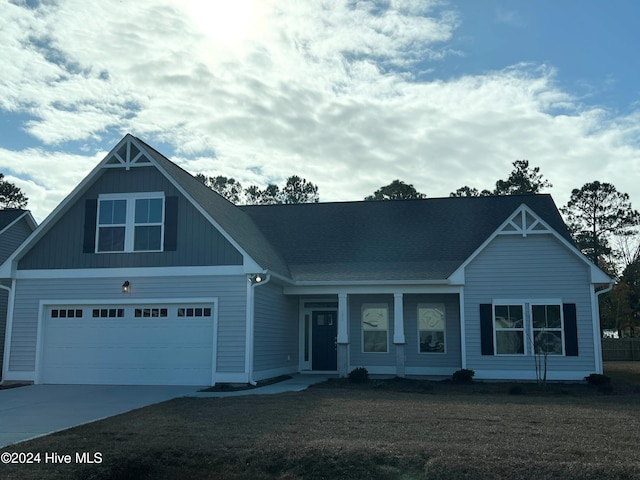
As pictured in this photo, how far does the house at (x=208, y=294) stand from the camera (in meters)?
16.0

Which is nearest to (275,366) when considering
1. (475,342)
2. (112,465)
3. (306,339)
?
(306,339)

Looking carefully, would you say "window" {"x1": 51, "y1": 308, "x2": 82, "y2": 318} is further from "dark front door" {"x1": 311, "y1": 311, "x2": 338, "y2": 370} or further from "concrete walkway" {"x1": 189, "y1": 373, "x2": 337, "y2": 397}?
"dark front door" {"x1": 311, "y1": 311, "x2": 338, "y2": 370}

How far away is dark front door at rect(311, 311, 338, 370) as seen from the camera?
19.9 m

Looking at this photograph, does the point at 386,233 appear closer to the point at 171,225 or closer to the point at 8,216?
the point at 171,225

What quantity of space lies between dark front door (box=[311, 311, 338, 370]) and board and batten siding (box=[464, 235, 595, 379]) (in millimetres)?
4588

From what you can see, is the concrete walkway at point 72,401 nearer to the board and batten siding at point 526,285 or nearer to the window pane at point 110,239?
the window pane at point 110,239

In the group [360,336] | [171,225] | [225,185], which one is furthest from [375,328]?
[225,185]

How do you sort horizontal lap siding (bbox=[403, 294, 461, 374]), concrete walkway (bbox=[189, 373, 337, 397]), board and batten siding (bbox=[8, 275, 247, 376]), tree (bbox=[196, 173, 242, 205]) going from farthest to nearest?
tree (bbox=[196, 173, 242, 205]), horizontal lap siding (bbox=[403, 294, 461, 374]), board and batten siding (bbox=[8, 275, 247, 376]), concrete walkway (bbox=[189, 373, 337, 397])

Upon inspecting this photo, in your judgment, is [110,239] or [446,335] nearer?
[110,239]

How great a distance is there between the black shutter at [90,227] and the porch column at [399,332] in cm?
851

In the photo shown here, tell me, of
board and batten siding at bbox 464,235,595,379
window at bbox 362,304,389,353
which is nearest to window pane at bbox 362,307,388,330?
window at bbox 362,304,389,353

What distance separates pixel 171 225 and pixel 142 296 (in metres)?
2.00

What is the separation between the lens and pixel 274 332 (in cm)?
1769

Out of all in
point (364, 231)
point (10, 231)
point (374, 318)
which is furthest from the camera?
point (10, 231)
